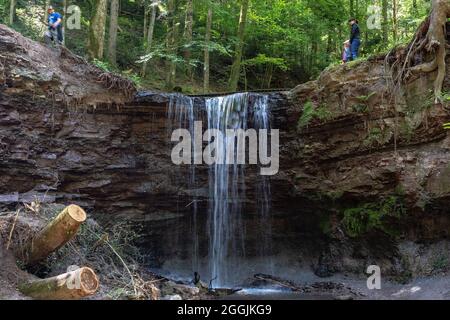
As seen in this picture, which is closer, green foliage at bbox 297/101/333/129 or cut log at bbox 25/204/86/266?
cut log at bbox 25/204/86/266

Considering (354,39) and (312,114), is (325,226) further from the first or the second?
(354,39)

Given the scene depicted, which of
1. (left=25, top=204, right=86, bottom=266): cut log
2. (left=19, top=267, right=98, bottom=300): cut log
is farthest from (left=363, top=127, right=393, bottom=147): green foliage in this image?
(left=19, top=267, right=98, bottom=300): cut log

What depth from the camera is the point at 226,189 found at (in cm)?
1201

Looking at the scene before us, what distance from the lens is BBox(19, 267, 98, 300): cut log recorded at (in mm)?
5520

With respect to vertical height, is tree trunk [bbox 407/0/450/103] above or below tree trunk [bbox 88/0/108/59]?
below

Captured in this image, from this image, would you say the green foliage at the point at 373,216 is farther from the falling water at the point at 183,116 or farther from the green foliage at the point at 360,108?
the falling water at the point at 183,116

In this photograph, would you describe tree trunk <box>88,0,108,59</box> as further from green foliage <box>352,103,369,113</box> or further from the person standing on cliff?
green foliage <box>352,103,369,113</box>

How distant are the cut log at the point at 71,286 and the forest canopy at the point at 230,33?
11722 millimetres

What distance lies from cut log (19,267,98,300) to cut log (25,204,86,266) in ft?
2.86

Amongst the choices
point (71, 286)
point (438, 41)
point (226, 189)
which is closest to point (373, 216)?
point (226, 189)

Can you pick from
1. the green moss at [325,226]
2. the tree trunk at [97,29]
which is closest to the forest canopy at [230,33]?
the tree trunk at [97,29]

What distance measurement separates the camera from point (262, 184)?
12.0 meters
